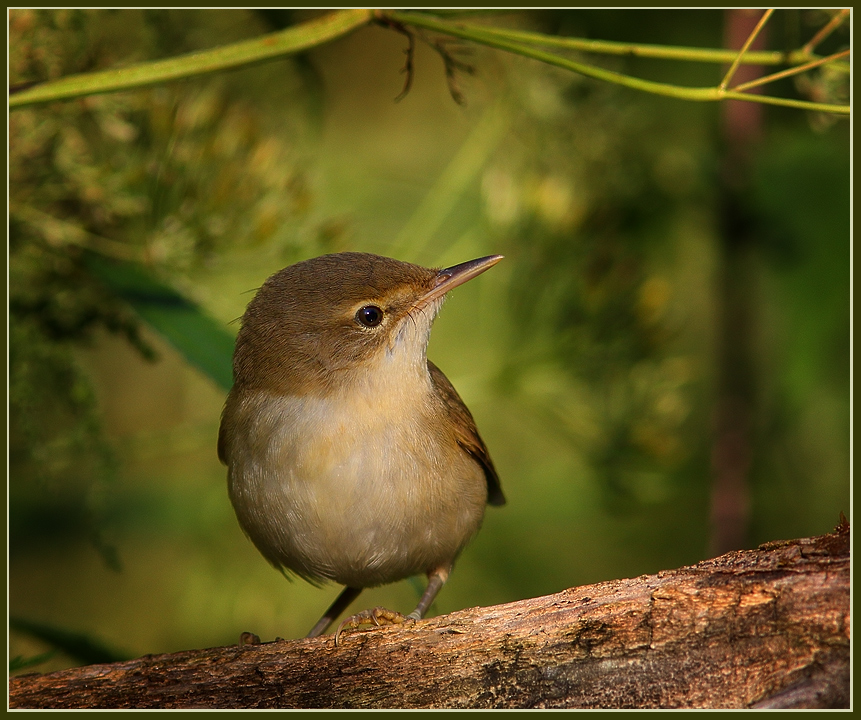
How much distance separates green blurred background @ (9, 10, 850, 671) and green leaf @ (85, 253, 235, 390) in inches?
1.0

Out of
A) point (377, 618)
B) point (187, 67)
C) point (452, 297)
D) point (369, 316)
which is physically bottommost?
point (377, 618)

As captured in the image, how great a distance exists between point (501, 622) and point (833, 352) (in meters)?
2.28

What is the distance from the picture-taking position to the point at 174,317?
132 inches

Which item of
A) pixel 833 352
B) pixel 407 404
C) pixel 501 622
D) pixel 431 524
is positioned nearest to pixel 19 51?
pixel 407 404

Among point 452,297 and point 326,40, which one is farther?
point 452,297

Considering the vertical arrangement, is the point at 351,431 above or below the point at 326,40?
below

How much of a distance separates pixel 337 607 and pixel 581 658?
6.08ft

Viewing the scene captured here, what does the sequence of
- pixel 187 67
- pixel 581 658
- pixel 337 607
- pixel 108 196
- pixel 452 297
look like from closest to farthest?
pixel 581 658 < pixel 187 67 < pixel 108 196 < pixel 337 607 < pixel 452 297

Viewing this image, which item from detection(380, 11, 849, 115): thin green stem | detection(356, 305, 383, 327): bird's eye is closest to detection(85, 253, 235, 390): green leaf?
detection(356, 305, 383, 327): bird's eye

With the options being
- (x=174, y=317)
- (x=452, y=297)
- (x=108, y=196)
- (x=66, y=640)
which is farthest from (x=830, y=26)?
(x=66, y=640)

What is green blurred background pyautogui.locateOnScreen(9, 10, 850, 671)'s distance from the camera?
3.66 metres

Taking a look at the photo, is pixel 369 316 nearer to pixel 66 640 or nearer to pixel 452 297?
pixel 452 297

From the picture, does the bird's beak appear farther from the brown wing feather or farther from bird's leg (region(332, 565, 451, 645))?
bird's leg (region(332, 565, 451, 645))

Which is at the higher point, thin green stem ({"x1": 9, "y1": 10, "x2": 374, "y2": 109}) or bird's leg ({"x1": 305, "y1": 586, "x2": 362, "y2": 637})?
thin green stem ({"x1": 9, "y1": 10, "x2": 374, "y2": 109})
